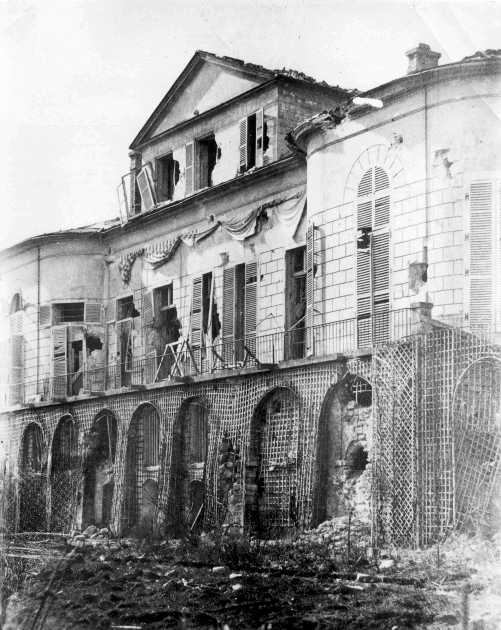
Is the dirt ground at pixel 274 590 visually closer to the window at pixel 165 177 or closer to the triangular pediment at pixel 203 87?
the triangular pediment at pixel 203 87

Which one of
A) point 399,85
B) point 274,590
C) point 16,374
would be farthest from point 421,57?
point 16,374

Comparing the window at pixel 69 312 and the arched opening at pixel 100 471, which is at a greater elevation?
the window at pixel 69 312

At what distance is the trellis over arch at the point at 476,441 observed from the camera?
17500 mm

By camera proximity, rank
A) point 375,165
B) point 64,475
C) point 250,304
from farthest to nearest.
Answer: point 64,475
point 250,304
point 375,165

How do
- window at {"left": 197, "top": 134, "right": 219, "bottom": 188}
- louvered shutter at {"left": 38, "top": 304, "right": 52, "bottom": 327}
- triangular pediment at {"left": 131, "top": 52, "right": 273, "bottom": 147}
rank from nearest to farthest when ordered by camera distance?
triangular pediment at {"left": 131, "top": 52, "right": 273, "bottom": 147} < window at {"left": 197, "top": 134, "right": 219, "bottom": 188} < louvered shutter at {"left": 38, "top": 304, "right": 52, "bottom": 327}

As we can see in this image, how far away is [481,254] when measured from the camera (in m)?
19.8

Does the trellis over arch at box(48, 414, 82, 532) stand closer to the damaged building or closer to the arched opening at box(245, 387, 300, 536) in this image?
the damaged building

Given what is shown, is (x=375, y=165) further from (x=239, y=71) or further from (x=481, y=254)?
(x=239, y=71)

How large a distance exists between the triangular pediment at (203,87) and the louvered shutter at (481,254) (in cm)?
866

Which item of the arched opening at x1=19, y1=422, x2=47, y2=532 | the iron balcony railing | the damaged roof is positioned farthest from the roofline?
the arched opening at x1=19, y1=422, x2=47, y2=532

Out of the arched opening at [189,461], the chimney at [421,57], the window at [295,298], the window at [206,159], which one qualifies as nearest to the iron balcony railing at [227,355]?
the window at [295,298]

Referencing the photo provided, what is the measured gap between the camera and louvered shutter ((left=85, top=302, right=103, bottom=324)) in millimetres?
31953

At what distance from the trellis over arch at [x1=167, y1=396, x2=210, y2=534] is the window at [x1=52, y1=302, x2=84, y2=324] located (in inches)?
293

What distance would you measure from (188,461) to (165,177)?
916cm
